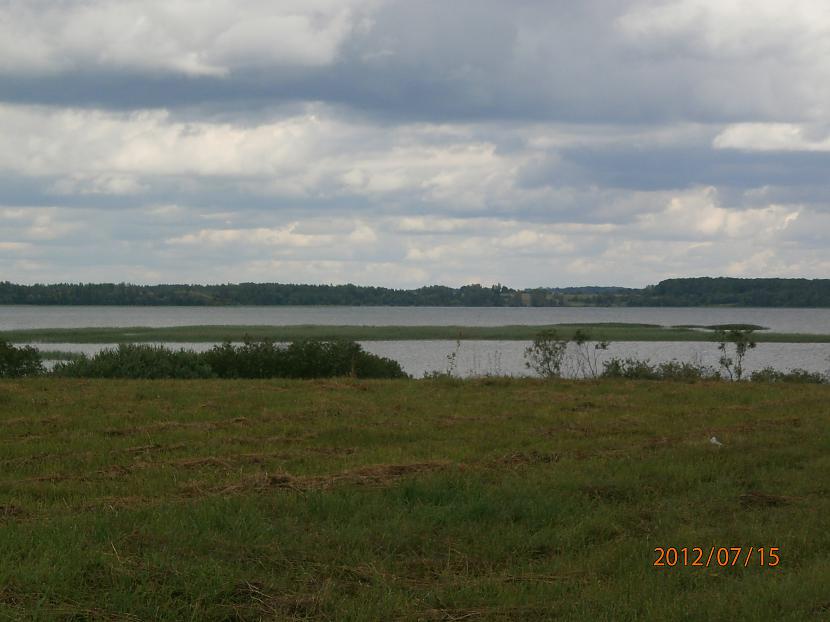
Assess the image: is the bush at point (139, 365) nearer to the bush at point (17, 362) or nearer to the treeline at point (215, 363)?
the treeline at point (215, 363)

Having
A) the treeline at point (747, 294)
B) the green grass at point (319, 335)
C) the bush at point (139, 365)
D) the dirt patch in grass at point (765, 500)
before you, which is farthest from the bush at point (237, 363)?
the treeline at point (747, 294)

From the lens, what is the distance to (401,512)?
9398mm

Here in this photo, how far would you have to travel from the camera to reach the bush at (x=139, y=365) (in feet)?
83.4

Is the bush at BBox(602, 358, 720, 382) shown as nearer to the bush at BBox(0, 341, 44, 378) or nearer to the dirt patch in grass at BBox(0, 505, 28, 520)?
the bush at BBox(0, 341, 44, 378)

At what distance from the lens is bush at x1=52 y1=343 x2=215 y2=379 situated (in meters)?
25.4

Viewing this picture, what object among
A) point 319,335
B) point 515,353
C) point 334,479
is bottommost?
point 515,353

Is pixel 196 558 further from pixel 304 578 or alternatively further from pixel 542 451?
pixel 542 451

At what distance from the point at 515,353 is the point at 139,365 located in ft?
124

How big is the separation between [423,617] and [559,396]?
44.4 ft
